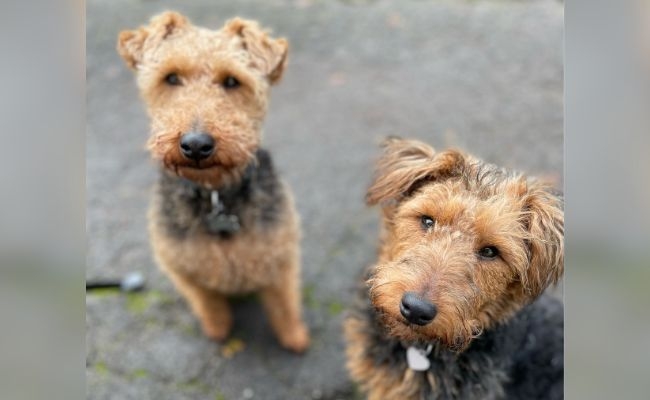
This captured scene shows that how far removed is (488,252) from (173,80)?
81.4 inches

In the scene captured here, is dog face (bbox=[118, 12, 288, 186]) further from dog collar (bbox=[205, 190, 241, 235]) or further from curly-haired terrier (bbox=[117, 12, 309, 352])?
dog collar (bbox=[205, 190, 241, 235])

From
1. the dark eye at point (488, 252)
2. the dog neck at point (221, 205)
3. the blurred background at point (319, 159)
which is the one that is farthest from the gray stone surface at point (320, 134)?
the dark eye at point (488, 252)

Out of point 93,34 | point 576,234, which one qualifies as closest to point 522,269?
point 576,234

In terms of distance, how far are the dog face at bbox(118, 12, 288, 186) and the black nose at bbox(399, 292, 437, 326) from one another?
1341 mm

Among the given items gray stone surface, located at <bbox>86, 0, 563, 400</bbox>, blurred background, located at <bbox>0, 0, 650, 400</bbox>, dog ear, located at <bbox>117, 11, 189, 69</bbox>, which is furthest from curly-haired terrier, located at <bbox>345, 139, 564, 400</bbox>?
dog ear, located at <bbox>117, 11, 189, 69</bbox>

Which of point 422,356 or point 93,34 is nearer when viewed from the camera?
point 422,356

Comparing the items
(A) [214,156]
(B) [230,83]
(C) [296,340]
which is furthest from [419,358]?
(B) [230,83]

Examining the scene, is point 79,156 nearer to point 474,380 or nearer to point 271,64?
point 271,64

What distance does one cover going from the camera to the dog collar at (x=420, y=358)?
120 inches

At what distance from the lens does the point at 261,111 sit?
133 inches

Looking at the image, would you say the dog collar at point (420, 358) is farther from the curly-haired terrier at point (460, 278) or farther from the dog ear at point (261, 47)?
the dog ear at point (261, 47)

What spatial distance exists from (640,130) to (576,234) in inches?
15.2

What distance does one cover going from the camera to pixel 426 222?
Result: 2.71 metres

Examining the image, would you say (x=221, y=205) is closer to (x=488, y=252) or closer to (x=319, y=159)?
(x=488, y=252)
